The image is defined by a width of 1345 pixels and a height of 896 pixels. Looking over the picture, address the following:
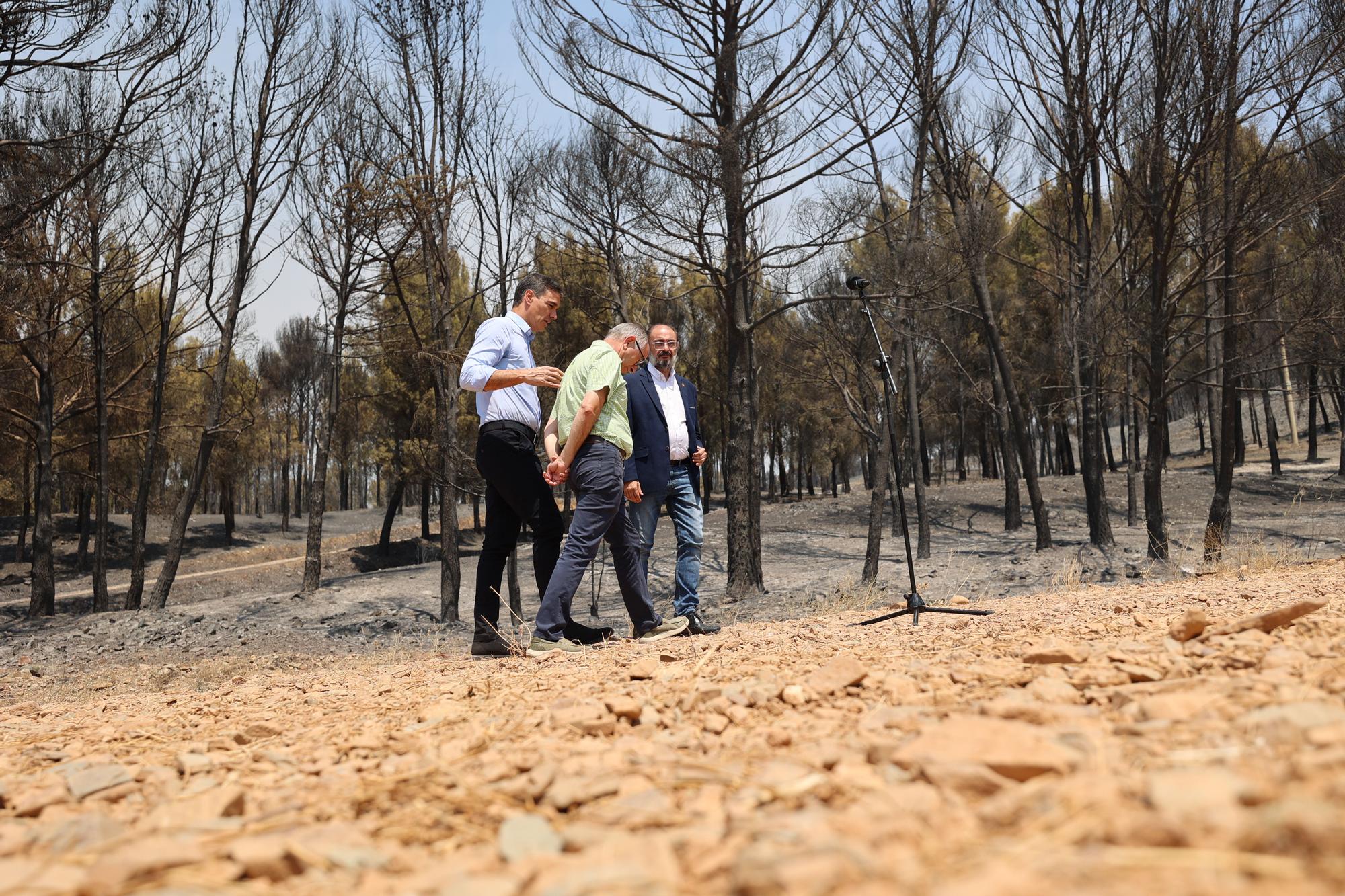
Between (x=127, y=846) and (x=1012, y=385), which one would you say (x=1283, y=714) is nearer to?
(x=127, y=846)

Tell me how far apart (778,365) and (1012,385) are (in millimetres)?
8151

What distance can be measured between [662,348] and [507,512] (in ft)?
4.81

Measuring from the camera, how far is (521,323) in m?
4.80

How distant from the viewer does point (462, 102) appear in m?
10.5

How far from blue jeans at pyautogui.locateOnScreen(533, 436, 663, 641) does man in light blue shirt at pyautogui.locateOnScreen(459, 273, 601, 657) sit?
235mm

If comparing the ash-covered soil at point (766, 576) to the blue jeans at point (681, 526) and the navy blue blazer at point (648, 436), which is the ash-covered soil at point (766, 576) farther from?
the navy blue blazer at point (648, 436)

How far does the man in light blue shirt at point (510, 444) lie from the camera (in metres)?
4.46

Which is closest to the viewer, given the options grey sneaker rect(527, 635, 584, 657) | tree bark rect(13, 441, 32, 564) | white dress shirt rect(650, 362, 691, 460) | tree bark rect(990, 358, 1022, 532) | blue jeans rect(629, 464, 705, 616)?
grey sneaker rect(527, 635, 584, 657)

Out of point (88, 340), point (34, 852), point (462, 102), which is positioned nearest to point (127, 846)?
point (34, 852)

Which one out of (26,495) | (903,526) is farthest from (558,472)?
(26,495)

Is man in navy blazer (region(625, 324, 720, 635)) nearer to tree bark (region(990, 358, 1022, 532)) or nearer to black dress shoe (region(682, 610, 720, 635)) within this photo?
black dress shoe (region(682, 610, 720, 635))

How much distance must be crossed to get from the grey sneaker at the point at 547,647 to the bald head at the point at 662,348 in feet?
6.38

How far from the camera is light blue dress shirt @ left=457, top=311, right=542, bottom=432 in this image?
4.41 m

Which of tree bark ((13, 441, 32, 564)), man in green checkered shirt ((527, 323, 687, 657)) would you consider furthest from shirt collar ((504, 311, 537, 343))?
tree bark ((13, 441, 32, 564))
